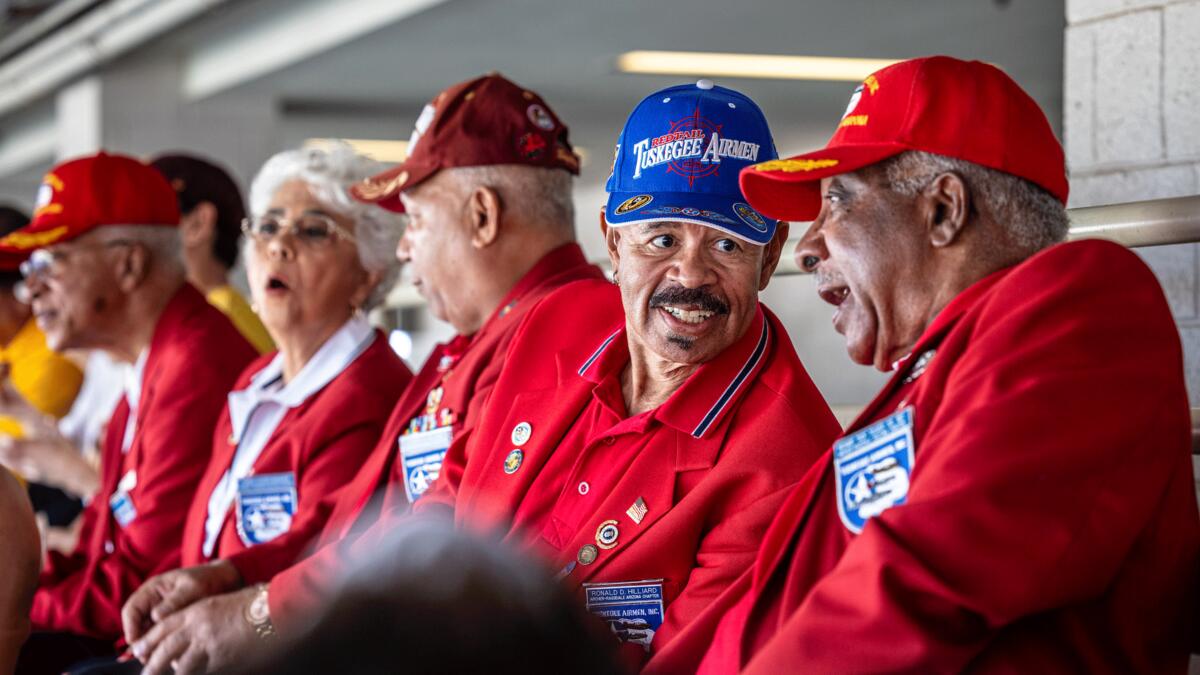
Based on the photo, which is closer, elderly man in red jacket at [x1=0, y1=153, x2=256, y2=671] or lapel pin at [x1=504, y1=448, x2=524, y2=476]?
lapel pin at [x1=504, y1=448, x2=524, y2=476]

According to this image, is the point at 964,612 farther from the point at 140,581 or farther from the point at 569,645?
the point at 140,581

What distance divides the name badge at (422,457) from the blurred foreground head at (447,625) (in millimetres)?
1707

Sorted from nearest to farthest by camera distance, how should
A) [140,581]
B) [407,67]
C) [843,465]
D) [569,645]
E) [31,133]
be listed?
[569,645], [843,465], [140,581], [407,67], [31,133]

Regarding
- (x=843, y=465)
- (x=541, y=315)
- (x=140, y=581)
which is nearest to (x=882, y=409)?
(x=843, y=465)

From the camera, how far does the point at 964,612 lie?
121 cm

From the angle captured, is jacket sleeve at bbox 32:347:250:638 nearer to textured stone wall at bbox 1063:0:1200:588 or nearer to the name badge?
the name badge

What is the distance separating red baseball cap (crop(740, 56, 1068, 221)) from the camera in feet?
4.83

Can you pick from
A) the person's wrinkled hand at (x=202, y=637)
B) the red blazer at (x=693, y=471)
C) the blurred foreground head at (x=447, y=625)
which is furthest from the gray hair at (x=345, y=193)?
the blurred foreground head at (x=447, y=625)

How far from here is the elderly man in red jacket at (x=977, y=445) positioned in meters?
1.20

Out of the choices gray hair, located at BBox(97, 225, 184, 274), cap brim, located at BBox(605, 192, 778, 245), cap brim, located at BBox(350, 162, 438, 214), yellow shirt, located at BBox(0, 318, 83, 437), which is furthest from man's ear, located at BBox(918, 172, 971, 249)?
yellow shirt, located at BBox(0, 318, 83, 437)

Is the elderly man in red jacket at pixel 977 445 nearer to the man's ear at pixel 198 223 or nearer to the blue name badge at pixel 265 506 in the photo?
the blue name badge at pixel 265 506

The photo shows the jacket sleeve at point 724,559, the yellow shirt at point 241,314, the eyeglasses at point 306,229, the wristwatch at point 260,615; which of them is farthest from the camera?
the yellow shirt at point 241,314

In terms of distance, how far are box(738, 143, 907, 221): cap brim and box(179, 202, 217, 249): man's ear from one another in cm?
277

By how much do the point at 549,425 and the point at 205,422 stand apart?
57.5 inches
